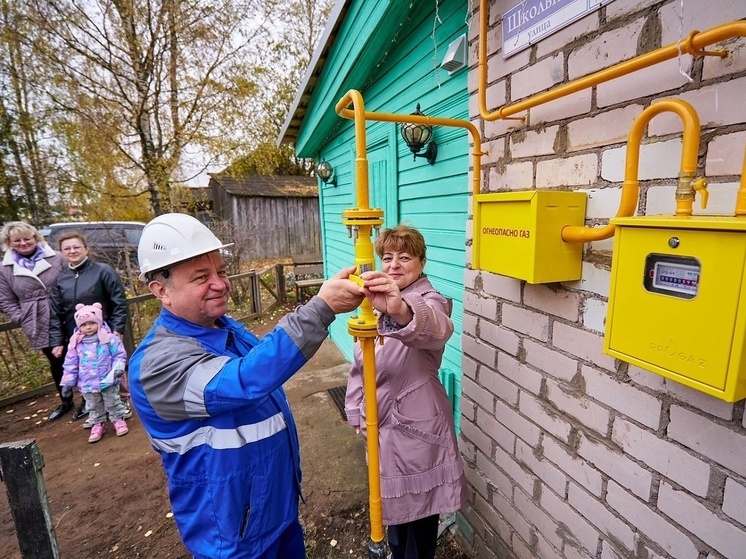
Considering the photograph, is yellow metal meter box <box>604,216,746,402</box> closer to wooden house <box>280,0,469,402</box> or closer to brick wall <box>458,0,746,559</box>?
brick wall <box>458,0,746,559</box>

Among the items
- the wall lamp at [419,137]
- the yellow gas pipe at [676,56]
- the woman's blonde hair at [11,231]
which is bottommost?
the woman's blonde hair at [11,231]

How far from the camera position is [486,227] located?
5.21 ft

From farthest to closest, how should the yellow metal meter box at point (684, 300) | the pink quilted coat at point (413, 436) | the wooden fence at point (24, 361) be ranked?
1. the wooden fence at point (24, 361)
2. the pink quilted coat at point (413, 436)
3. the yellow metal meter box at point (684, 300)

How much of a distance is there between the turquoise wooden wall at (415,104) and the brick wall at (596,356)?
1.77 ft

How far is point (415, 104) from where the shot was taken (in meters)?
3.03

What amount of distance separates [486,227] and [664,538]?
1.19 metres

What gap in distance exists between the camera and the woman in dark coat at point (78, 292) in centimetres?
391

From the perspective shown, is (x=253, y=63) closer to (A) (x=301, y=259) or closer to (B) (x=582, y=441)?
(A) (x=301, y=259)

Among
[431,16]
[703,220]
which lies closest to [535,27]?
[703,220]

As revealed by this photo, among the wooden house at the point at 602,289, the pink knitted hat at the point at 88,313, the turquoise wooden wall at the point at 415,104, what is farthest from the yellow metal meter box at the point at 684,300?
the pink knitted hat at the point at 88,313

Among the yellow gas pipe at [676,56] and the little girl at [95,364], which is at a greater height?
the yellow gas pipe at [676,56]

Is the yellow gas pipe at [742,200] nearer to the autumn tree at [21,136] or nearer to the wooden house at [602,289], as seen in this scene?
the wooden house at [602,289]

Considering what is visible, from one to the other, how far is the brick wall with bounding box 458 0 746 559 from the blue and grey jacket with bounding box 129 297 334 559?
98cm

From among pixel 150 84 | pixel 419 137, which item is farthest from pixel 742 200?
pixel 150 84
